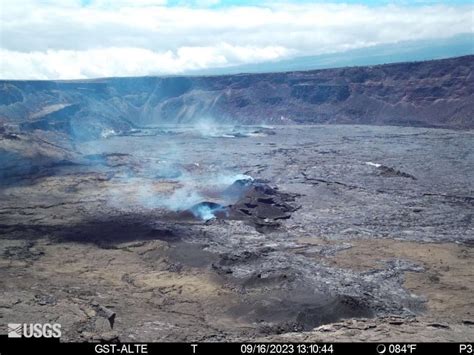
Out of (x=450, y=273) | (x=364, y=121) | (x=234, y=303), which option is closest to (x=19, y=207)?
(x=234, y=303)

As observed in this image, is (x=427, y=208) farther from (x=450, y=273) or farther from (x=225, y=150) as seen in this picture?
(x=225, y=150)
